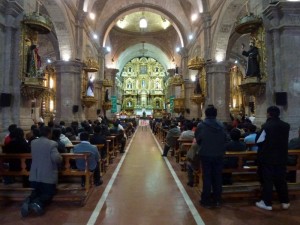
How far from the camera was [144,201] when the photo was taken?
4.89m

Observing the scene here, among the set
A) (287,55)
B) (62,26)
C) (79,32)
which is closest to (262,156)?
(287,55)

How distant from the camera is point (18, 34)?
789 centimetres

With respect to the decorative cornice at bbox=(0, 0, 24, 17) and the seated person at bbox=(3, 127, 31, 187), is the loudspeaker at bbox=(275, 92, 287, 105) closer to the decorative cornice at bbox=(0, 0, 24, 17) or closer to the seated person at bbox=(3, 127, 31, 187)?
the seated person at bbox=(3, 127, 31, 187)

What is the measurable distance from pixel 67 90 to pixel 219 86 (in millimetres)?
7186

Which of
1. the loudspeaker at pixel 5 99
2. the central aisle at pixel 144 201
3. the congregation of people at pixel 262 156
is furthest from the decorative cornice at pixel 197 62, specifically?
the congregation of people at pixel 262 156

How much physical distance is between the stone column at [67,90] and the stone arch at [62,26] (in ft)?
1.69

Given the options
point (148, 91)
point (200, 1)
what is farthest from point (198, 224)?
point (148, 91)

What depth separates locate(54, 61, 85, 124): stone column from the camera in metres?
14.1

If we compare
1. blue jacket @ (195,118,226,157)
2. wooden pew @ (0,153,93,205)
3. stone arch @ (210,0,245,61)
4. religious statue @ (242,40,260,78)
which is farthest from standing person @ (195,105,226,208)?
stone arch @ (210,0,245,61)

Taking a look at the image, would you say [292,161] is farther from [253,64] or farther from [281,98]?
[253,64]

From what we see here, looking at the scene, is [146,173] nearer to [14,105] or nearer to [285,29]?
[14,105]

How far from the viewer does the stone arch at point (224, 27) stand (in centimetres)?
1249

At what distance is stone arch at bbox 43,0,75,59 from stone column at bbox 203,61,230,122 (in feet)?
22.0

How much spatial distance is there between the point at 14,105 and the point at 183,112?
14855mm
